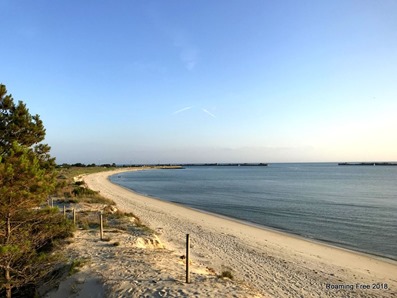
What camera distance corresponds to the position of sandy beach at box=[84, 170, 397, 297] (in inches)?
475

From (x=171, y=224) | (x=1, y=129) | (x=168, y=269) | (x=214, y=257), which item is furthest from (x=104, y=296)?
(x=171, y=224)

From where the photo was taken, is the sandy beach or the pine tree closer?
the pine tree

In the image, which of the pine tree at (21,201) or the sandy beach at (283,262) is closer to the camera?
the pine tree at (21,201)

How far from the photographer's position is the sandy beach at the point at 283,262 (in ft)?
39.6

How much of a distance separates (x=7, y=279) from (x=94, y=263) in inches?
103

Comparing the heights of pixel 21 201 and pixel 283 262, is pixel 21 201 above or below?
above

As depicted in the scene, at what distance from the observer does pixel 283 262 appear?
50.0ft

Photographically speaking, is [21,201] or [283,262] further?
[283,262]

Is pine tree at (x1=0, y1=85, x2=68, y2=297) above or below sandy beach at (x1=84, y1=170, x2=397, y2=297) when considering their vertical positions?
above

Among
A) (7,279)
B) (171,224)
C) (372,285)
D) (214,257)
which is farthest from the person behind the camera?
(171,224)

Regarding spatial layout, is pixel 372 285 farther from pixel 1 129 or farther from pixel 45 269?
pixel 1 129

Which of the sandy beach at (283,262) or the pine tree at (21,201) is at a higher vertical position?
the pine tree at (21,201)

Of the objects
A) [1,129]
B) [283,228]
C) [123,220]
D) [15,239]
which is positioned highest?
[1,129]

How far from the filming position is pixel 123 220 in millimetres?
20141
